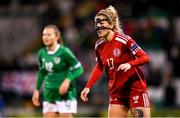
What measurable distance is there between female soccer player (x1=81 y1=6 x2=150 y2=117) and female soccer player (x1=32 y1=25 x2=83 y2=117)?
195 centimetres

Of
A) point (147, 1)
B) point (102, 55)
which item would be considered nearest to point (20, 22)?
point (147, 1)

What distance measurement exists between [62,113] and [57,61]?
0.88 m

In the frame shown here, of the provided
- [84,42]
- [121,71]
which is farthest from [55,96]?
[84,42]

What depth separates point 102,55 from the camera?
30.9 feet

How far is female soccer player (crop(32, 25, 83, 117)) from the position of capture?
1120 centimetres

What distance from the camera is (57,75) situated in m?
11.3

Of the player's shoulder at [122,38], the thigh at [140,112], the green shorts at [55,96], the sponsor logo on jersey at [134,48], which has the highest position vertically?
the player's shoulder at [122,38]

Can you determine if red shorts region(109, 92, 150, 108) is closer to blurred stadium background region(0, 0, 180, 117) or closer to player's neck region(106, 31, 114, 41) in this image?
player's neck region(106, 31, 114, 41)

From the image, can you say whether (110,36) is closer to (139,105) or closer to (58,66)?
(139,105)

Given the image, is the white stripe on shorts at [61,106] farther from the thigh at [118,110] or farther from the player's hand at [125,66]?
the player's hand at [125,66]

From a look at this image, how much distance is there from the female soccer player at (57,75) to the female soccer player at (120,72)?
6.40 ft

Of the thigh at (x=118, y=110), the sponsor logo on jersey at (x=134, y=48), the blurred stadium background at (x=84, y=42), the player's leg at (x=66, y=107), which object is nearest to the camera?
the sponsor logo on jersey at (x=134, y=48)

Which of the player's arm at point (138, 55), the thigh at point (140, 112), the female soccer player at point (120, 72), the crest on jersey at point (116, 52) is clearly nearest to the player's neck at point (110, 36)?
the female soccer player at point (120, 72)

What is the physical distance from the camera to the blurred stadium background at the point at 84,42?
17.6 metres
